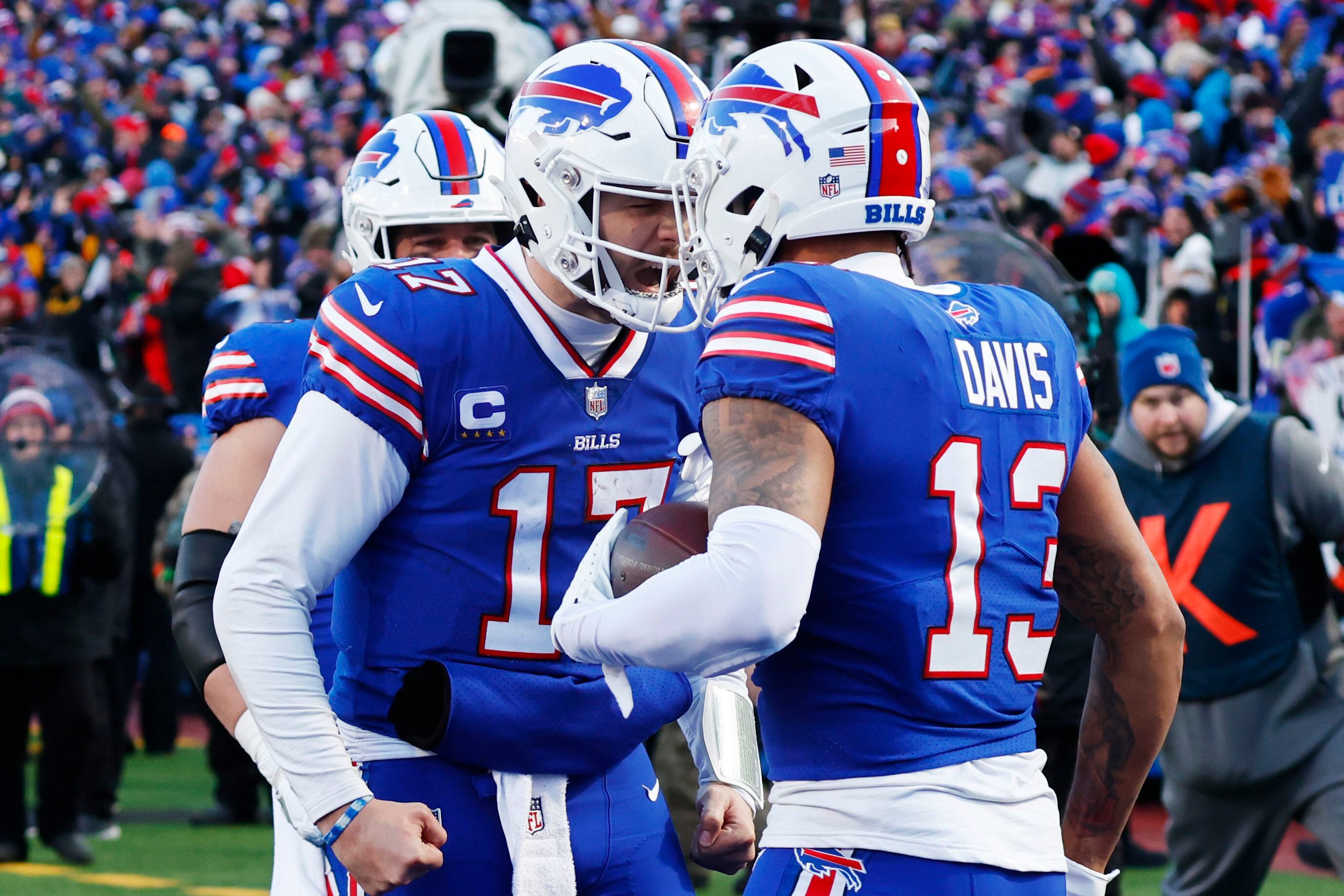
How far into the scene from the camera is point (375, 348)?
2.67 meters

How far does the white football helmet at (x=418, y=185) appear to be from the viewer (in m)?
3.59

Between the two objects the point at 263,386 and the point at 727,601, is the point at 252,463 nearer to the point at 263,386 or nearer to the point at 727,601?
the point at 263,386

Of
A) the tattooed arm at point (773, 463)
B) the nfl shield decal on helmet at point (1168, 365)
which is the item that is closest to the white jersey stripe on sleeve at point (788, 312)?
the tattooed arm at point (773, 463)

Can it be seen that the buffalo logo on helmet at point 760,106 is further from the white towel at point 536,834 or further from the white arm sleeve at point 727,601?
the white towel at point 536,834

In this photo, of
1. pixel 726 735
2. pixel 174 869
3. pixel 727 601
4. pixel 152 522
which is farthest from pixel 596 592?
Answer: pixel 152 522

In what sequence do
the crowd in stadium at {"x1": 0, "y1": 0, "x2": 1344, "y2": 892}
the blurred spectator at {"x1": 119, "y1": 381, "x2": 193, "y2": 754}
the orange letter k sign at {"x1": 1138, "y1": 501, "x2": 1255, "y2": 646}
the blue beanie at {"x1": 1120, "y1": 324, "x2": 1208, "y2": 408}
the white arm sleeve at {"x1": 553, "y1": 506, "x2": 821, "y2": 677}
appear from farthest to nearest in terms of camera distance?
the blurred spectator at {"x1": 119, "y1": 381, "x2": 193, "y2": 754}
the crowd in stadium at {"x1": 0, "y1": 0, "x2": 1344, "y2": 892}
the blue beanie at {"x1": 1120, "y1": 324, "x2": 1208, "y2": 408}
the orange letter k sign at {"x1": 1138, "y1": 501, "x2": 1255, "y2": 646}
the white arm sleeve at {"x1": 553, "y1": 506, "x2": 821, "y2": 677}

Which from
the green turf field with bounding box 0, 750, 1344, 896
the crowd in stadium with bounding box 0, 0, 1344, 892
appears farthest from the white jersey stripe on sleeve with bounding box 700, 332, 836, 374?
the green turf field with bounding box 0, 750, 1344, 896

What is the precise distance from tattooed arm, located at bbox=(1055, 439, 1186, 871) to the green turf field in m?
4.52

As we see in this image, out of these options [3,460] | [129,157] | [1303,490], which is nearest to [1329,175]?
[1303,490]

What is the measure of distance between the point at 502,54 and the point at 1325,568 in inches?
181

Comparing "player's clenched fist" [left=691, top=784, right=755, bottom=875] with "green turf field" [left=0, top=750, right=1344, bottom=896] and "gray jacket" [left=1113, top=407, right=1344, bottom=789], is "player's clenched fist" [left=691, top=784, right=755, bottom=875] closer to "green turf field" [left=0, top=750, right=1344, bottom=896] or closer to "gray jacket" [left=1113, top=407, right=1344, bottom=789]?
"gray jacket" [left=1113, top=407, right=1344, bottom=789]

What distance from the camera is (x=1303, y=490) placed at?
584cm

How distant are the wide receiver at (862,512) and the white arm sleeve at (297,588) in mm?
438

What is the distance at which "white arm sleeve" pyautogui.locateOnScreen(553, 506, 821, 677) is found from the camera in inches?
85.5
